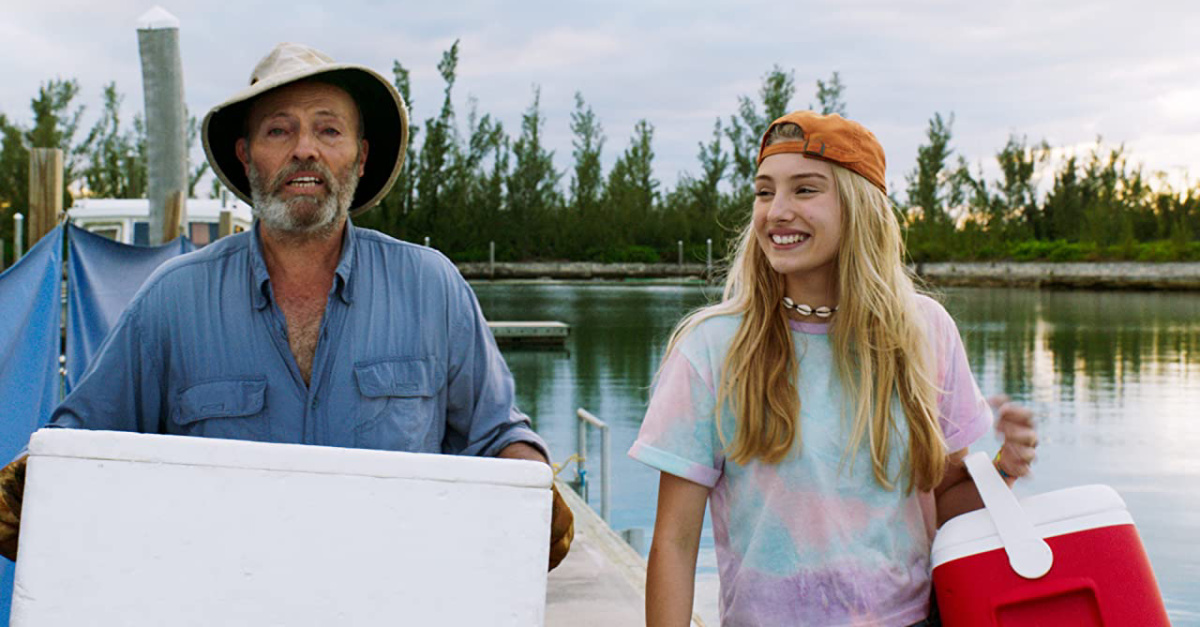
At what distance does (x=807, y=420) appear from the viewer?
163cm

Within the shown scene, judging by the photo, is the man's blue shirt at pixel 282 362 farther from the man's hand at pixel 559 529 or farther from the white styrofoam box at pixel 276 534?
the white styrofoam box at pixel 276 534

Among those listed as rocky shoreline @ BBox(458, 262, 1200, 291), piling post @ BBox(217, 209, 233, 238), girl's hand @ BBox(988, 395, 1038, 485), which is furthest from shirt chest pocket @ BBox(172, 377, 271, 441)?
rocky shoreline @ BBox(458, 262, 1200, 291)

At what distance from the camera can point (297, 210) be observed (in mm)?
1789

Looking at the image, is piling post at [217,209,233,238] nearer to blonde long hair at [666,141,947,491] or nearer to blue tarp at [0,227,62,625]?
blue tarp at [0,227,62,625]

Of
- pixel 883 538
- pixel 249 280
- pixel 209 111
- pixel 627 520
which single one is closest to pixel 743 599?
pixel 883 538

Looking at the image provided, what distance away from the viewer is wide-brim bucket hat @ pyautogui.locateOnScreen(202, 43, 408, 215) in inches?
70.1

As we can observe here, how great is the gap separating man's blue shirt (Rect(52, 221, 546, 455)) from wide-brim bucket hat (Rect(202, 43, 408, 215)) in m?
0.21

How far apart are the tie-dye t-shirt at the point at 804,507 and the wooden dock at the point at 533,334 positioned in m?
18.0

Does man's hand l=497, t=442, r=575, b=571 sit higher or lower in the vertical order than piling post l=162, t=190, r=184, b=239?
lower

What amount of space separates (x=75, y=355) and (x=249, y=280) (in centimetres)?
355

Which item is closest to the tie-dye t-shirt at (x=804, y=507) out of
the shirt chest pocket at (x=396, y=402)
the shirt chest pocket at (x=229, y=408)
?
the shirt chest pocket at (x=396, y=402)

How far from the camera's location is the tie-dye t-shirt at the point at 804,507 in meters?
1.57

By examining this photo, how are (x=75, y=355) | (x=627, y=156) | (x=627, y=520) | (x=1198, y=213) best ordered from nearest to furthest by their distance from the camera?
(x=75, y=355)
(x=627, y=520)
(x=1198, y=213)
(x=627, y=156)

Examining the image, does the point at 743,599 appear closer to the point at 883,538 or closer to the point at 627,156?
the point at 883,538
